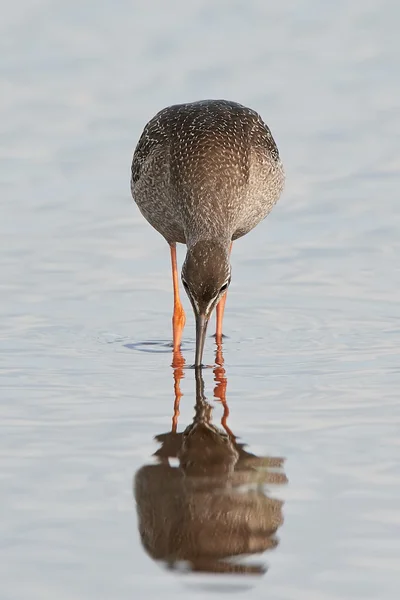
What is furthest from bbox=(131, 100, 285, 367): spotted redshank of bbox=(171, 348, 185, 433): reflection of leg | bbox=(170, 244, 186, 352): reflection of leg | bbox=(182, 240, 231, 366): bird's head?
bbox=(182, 240, 231, 366): bird's head

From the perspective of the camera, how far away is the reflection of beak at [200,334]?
11531 mm

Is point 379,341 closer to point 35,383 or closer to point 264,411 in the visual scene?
point 264,411

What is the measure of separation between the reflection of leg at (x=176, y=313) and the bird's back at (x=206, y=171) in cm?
26

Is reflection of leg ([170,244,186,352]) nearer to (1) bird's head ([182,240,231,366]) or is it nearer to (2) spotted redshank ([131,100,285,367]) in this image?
(2) spotted redshank ([131,100,285,367])

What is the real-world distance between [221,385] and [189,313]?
125 inches

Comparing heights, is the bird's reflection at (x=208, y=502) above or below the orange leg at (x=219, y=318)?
below

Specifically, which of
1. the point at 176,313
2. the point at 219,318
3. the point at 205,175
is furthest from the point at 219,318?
the point at 205,175

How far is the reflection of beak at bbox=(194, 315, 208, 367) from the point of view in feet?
37.8

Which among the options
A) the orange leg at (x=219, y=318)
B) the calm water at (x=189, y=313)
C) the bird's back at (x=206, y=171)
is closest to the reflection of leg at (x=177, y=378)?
the calm water at (x=189, y=313)

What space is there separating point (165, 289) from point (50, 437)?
16.3ft

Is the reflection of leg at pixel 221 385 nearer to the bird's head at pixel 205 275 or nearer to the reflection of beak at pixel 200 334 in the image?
the reflection of beak at pixel 200 334

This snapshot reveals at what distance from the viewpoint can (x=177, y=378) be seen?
11.7m

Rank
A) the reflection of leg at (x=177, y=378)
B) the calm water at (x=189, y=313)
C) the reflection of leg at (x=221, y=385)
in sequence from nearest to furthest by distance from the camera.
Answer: the calm water at (x=189, y=313)
the reflection of leg at (x=221, y=385)
the reflection of leg at (x=177, y=378)

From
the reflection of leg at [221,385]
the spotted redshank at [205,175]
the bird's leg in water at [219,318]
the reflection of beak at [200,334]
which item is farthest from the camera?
the bird's leg in water at [219,318]
